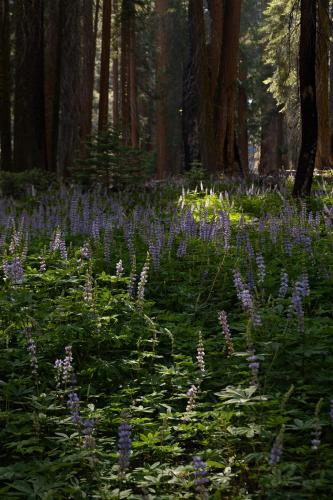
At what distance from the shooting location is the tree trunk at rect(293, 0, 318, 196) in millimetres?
9594

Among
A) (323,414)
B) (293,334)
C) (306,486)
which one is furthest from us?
(293,334)

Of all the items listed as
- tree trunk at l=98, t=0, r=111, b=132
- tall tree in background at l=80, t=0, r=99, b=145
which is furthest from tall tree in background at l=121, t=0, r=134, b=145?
tall tree in background at l=80, t=0, r=99, b=145

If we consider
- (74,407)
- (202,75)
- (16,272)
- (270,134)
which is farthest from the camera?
(270,134)

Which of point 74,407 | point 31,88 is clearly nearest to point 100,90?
point 31,88

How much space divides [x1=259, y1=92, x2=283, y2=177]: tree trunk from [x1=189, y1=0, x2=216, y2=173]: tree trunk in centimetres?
2268

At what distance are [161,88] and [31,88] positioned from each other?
19255 millimetres

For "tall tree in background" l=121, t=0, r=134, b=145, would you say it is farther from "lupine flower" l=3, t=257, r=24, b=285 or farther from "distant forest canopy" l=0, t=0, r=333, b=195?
"lupine flower" l=3, t=257, r=24, b=285

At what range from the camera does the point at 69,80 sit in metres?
18.4

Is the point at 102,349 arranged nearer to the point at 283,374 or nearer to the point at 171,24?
the point at 283,374

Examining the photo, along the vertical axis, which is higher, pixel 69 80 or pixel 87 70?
pixel 87 70

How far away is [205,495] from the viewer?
2432 millimetres

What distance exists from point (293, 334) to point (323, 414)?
877mm

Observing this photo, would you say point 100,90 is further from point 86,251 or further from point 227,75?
point 86,251

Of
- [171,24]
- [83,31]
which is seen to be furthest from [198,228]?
[171,24]
